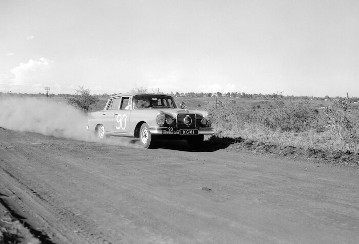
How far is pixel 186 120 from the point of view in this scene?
466 inches

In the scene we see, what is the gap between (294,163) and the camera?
29.8 feet

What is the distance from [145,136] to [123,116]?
4.42 feet

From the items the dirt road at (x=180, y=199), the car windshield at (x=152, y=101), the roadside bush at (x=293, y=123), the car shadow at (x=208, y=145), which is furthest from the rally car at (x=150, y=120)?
the roadside bush at (x=293, y=123)

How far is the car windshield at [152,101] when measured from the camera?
12812 millimetres

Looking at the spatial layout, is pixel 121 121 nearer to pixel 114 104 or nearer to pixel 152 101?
pixel 114 104

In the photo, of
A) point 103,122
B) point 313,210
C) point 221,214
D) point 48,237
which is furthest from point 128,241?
point 103,122

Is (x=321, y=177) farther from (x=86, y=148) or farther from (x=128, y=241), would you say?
(x=86, y=148)

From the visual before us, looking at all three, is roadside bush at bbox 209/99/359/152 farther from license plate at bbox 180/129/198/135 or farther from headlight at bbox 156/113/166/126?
headlight at bbox 156/113/166/126

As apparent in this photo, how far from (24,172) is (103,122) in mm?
6797

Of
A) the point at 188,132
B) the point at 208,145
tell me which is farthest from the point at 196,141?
the point at 188,132

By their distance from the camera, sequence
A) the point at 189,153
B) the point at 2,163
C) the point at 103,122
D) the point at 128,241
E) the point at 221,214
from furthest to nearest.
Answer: the point at 103,122 < the point at 189,153 < the point at 2,163 < the point at 221,214 < the point at 128,241

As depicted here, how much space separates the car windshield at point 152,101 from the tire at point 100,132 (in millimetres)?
2134

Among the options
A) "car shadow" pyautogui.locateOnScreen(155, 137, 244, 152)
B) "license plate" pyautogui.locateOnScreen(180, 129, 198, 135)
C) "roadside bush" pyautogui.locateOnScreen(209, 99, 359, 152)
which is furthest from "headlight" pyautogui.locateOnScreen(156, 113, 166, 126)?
"roadside bush" pyautogui.locateOnScreen(209, 99, 359, 152)

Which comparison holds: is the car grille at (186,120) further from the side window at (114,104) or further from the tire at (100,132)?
the tire at (100,132)
